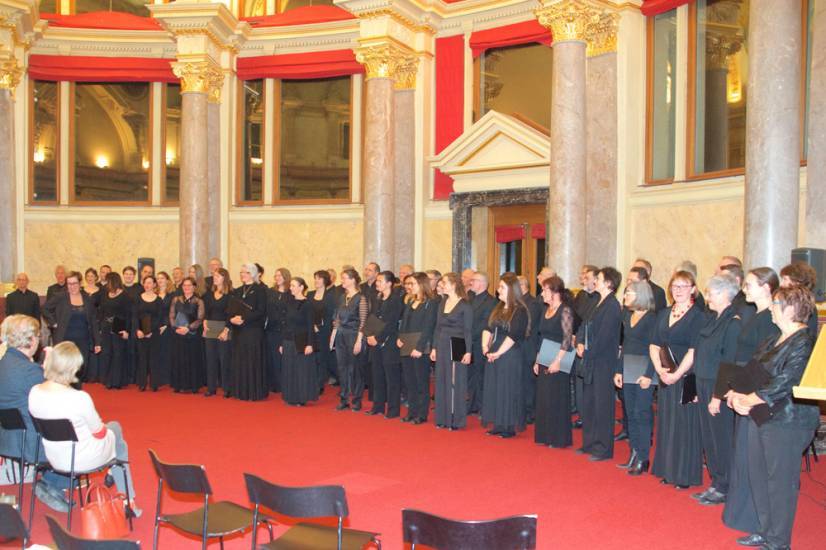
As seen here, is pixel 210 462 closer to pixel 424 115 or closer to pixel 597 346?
pixel 597 346

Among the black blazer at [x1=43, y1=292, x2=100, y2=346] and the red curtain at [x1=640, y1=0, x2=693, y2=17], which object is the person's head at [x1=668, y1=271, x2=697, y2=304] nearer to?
the red curtain at [x1=640, y1=0, x2=693, y2=17]

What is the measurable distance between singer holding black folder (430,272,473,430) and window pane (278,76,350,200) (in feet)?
22.5

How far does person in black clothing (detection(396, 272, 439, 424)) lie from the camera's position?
9016 millimetres

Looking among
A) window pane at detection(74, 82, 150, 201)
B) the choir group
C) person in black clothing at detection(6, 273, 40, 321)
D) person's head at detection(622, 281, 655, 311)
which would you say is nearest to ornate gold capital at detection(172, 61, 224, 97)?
window pane at detection(74, 82, 150, 201)

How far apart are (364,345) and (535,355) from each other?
2.12 m

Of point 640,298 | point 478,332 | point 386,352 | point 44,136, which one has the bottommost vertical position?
point 386,352

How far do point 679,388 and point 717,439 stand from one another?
17.5 inches

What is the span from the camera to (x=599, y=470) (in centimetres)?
693

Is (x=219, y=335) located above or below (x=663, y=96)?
below

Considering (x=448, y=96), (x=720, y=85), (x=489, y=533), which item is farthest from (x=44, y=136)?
(x=489, y=533)

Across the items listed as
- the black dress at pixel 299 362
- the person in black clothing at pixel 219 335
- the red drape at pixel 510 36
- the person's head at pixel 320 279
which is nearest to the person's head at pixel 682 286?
the black dress at pixel 299 362

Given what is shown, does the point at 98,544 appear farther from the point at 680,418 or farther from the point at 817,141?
the point at 817,141

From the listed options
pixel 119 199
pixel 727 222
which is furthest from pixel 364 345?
pixel 119 199

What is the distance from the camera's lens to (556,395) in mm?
7820
